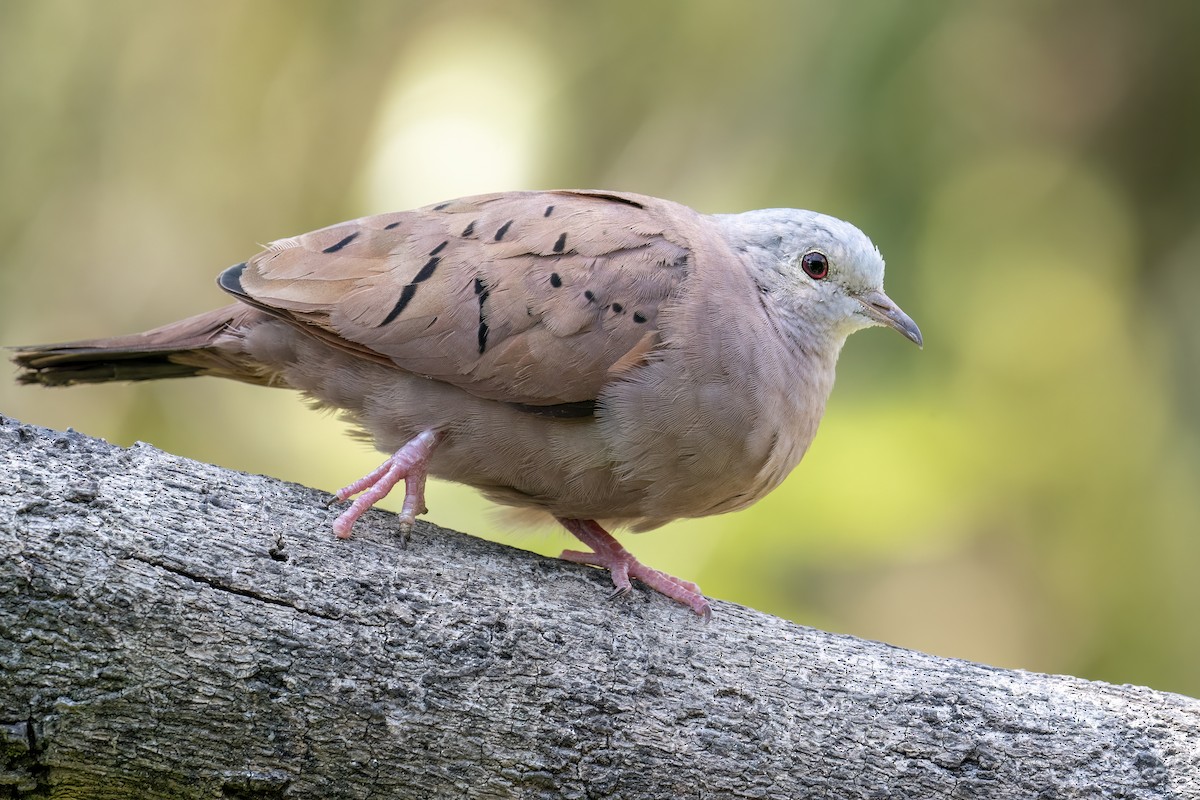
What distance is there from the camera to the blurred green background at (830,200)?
5219 millimetres

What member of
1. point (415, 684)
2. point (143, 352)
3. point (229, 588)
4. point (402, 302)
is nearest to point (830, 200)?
point (402, 302)

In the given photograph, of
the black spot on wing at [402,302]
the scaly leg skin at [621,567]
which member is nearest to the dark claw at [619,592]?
the scaly leg skin at [621,567]

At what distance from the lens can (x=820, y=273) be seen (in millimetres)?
3387

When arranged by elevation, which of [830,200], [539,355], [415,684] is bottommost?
[415,684]

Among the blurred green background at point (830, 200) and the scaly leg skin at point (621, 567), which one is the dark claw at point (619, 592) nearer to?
the scaly leg skin at point (621, 567)

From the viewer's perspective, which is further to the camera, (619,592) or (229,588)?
(619,592)

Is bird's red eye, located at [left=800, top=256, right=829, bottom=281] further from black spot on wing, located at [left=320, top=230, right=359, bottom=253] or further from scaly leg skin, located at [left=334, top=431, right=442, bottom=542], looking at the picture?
black spot on wing, located at [left=320, top=230, right=359, bottom=253]

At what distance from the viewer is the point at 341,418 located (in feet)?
10.7

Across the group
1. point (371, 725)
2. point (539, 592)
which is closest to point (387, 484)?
point (539, 592)

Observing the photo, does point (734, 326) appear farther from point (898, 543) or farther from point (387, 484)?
point (898, 543)

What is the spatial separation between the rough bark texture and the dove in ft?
0.72

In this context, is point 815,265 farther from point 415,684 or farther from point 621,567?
point 415,684

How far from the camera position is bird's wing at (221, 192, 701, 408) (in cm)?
290

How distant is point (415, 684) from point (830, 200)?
3874 millimetres
